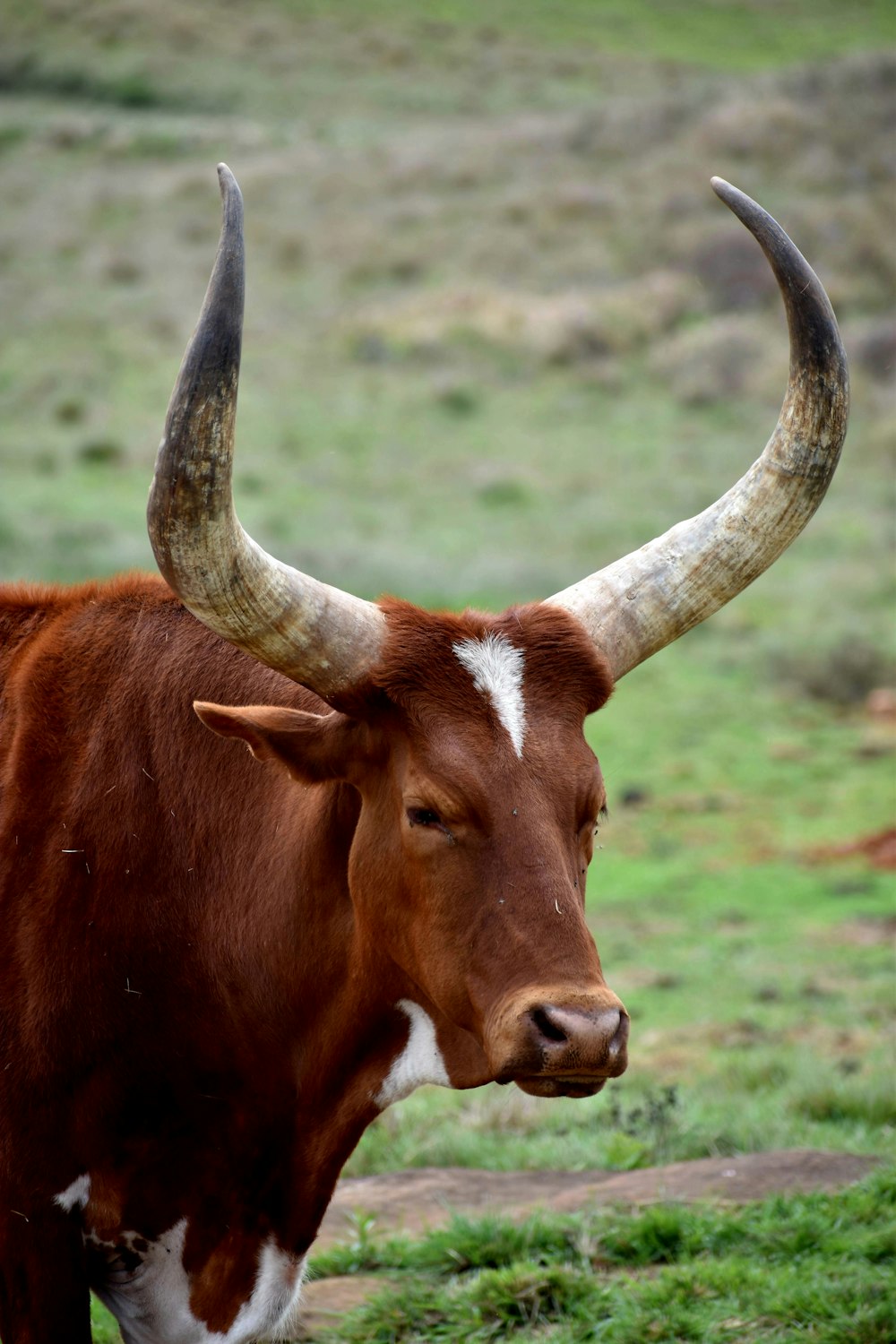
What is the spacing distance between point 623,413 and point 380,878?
24.8 meters

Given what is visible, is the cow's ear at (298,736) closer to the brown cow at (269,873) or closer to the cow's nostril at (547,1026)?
the brown cow at (269,873)

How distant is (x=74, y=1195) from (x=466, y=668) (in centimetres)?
159

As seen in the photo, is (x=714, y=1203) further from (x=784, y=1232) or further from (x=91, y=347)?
(x=91, y=347)

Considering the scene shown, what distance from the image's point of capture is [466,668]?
364 cm

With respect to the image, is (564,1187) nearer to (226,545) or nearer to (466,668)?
(466,668)

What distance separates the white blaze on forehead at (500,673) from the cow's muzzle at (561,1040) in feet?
1.87

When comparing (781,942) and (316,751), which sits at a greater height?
(316,751)

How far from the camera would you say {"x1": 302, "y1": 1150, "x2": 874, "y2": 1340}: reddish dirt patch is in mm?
5492

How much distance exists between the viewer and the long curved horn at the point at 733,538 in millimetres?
3955

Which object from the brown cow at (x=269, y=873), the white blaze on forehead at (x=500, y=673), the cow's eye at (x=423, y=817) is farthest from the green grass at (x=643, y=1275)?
the white blaze on forehead at (x=500, y=673)

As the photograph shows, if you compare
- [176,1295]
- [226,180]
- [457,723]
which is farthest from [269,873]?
[226,180]

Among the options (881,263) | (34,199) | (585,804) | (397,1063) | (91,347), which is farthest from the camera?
(34,199)

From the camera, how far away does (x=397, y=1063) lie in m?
3.87

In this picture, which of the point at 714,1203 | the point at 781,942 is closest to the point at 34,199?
the point at 781,942
